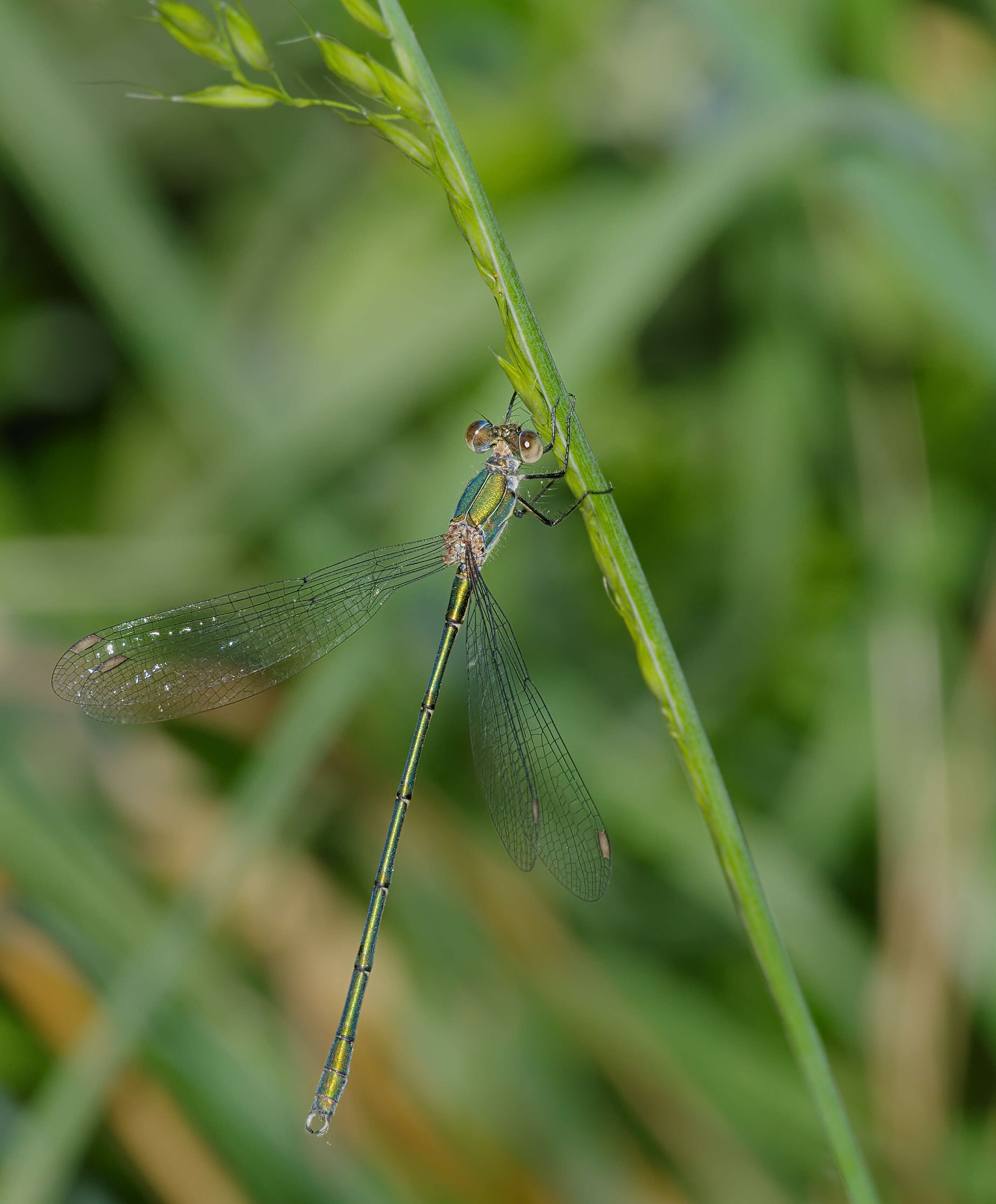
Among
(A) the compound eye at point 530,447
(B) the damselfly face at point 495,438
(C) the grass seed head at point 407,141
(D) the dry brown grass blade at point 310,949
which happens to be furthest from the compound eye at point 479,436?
(D) the dry brown grass blade at point 310,949

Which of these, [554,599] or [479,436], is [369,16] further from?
[554,599]

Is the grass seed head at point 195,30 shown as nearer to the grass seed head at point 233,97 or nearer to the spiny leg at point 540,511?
the grass seed head at point 233,97

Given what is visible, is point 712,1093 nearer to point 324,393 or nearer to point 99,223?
point 324,393

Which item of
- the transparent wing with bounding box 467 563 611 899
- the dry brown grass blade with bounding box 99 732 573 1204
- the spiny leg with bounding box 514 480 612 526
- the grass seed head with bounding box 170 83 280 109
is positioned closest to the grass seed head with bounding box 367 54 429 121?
the grass seed head with bounding box 170 83 280 109

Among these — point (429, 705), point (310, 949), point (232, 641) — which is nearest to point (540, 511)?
point (429, 705)

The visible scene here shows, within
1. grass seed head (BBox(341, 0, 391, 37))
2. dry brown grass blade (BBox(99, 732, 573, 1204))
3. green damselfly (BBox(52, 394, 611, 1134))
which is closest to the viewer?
grass seed head (BBox(341, 0, 391, 37))

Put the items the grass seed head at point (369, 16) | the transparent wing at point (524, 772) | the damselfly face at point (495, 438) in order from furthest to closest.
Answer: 1. the damselfly face at point (495, 438)
2. the transparent wing at point (524, 772)
3. the grass seed head at point (369, 16)

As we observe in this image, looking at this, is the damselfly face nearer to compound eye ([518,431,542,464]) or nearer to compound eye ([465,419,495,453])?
compound eye ([465,419,495,453])
